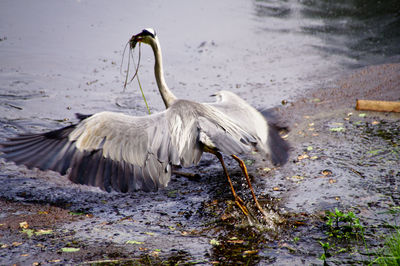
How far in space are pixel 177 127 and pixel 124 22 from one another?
7.36 m

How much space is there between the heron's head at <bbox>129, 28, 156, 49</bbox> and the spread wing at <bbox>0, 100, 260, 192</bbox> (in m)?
1.78

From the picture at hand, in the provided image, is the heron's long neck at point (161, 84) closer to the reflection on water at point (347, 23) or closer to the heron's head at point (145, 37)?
A: the heron's head at point (145, 37)

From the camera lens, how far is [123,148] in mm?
4258

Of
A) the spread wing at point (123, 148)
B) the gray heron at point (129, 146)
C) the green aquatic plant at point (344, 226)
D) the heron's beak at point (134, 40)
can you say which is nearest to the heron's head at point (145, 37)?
the heron's beak at point (134, 40)

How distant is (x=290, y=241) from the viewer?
155 inches

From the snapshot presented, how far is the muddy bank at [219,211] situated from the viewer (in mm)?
3713

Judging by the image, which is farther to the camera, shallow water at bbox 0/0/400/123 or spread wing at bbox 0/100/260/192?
shallow water at bbox 0/0/400/123

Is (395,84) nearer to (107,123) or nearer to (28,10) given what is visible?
(107,123)

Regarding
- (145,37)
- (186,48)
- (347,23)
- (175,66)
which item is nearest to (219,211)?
(145,37)

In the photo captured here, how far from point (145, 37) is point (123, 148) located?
221 cm

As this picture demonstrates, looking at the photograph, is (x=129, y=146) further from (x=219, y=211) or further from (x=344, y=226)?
(x=344, y=226)

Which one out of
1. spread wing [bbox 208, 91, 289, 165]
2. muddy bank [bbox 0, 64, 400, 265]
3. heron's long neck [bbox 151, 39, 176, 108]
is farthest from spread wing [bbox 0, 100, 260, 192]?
heron's long neck [bbox 151, 39, 176, 108]

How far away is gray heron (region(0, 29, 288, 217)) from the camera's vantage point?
13.6 feet

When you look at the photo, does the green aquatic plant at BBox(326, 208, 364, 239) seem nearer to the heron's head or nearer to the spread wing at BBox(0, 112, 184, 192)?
the spread wing at BBox(0, 112, 184, 192)
